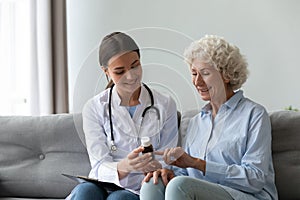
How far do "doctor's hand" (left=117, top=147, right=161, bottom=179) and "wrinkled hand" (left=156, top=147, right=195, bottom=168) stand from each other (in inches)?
1.5

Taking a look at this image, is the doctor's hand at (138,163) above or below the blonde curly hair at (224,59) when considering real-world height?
below

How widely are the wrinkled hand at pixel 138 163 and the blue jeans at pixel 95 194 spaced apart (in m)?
0.11

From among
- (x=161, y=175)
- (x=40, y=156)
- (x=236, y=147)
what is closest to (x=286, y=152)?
(x=236, y=147)

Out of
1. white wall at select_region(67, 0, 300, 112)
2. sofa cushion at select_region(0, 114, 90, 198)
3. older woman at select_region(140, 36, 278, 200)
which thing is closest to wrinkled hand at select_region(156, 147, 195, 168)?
older woman at select_region(140, 36, 278, 200)

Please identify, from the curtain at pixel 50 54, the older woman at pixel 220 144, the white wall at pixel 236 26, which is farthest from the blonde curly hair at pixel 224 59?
the curtain at pixel 50 54

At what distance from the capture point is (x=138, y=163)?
1.90m

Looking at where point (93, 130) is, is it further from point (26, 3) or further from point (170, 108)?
point (26, 3)

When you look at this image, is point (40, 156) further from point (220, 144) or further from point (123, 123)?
point (220, 144)

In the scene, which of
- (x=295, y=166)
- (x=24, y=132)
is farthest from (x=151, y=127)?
(x=24, y=132)

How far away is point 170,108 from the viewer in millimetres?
1966

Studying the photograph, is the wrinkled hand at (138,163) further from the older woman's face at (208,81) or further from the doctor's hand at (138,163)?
the older woman's face at (208,81)

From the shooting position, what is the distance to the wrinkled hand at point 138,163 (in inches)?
74.3

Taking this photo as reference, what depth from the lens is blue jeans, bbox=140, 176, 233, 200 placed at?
187 centimetres

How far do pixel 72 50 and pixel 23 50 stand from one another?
0.33 metres
